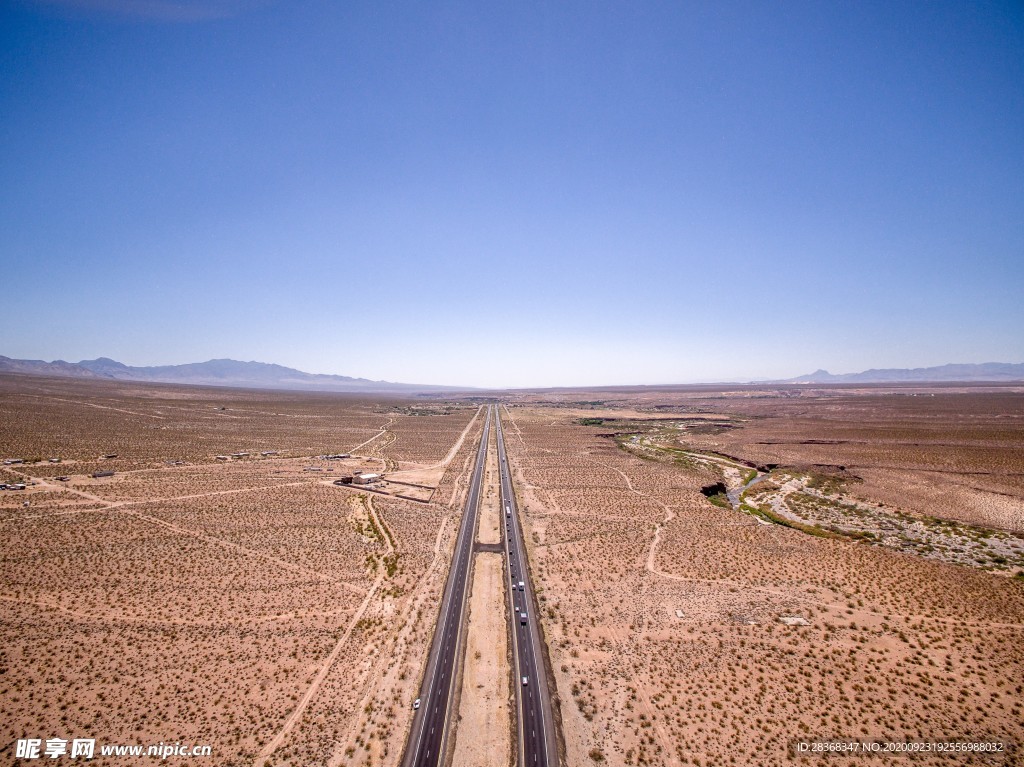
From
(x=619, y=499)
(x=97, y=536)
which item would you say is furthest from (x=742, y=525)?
(x=97, y=536)

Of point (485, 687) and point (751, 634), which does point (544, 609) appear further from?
point (751, 634)

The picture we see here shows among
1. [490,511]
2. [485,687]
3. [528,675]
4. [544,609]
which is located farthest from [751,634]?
[490,511]

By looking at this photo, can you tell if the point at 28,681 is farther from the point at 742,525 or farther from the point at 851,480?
the point at 851,480

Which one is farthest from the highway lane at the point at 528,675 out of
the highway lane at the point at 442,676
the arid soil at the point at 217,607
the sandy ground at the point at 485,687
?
the arid soil at the point at 217,607

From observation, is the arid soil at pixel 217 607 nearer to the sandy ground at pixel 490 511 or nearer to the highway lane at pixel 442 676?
the highway lane at pixel 442 676

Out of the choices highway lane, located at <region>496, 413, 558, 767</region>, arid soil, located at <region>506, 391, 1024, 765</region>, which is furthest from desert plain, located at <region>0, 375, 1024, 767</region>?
highway lane, located at <region>496, 413, 558, 767</region>

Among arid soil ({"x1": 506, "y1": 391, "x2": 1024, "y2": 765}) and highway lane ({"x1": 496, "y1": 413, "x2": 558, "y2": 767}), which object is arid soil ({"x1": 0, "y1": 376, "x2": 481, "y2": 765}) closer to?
highway lane ({"x1": 496, "y1": 413, "x2": 558, "y2": 767})
